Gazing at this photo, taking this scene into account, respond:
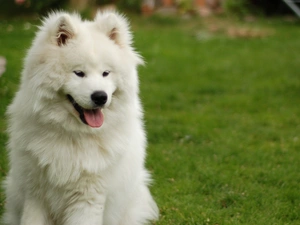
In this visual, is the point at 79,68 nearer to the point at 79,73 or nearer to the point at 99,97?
the point at 79,73

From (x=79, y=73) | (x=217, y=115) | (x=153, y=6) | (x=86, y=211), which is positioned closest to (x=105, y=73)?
(x=79, y=73)

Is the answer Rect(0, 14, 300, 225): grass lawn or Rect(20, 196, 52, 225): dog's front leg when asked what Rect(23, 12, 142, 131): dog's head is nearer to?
Rect(20, 196, 52, 225): dog's front leg

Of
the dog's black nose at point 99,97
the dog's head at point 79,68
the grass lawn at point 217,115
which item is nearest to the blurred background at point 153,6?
the grass lawn at point 217,115

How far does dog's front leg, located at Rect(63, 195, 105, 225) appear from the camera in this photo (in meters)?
3.67

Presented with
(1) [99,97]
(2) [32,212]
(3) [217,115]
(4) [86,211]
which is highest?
(1) [99,97]

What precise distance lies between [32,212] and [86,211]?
1.17 ft

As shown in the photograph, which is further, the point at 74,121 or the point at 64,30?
the point at 74,121

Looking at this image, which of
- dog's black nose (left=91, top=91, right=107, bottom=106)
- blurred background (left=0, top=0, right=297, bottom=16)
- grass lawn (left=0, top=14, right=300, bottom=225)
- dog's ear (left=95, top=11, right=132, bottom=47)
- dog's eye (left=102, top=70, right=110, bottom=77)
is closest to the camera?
dog's black nose (left=91, top=91, right=107, bottom=106)

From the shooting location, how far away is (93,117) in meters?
3.66

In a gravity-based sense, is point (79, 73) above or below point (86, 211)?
above

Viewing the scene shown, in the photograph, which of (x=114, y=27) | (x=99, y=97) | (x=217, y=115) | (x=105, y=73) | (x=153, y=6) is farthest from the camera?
(x=153, y=6)

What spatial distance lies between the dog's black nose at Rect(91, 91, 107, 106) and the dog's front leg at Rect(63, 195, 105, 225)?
62 centimetres

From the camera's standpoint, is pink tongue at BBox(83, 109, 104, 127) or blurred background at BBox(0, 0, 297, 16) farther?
blurred background at BBox(0, 0, 297, 16)

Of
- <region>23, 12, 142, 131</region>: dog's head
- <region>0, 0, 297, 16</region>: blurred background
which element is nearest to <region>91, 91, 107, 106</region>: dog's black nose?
<region>23, 12, 142, 131</region>: dog's head
